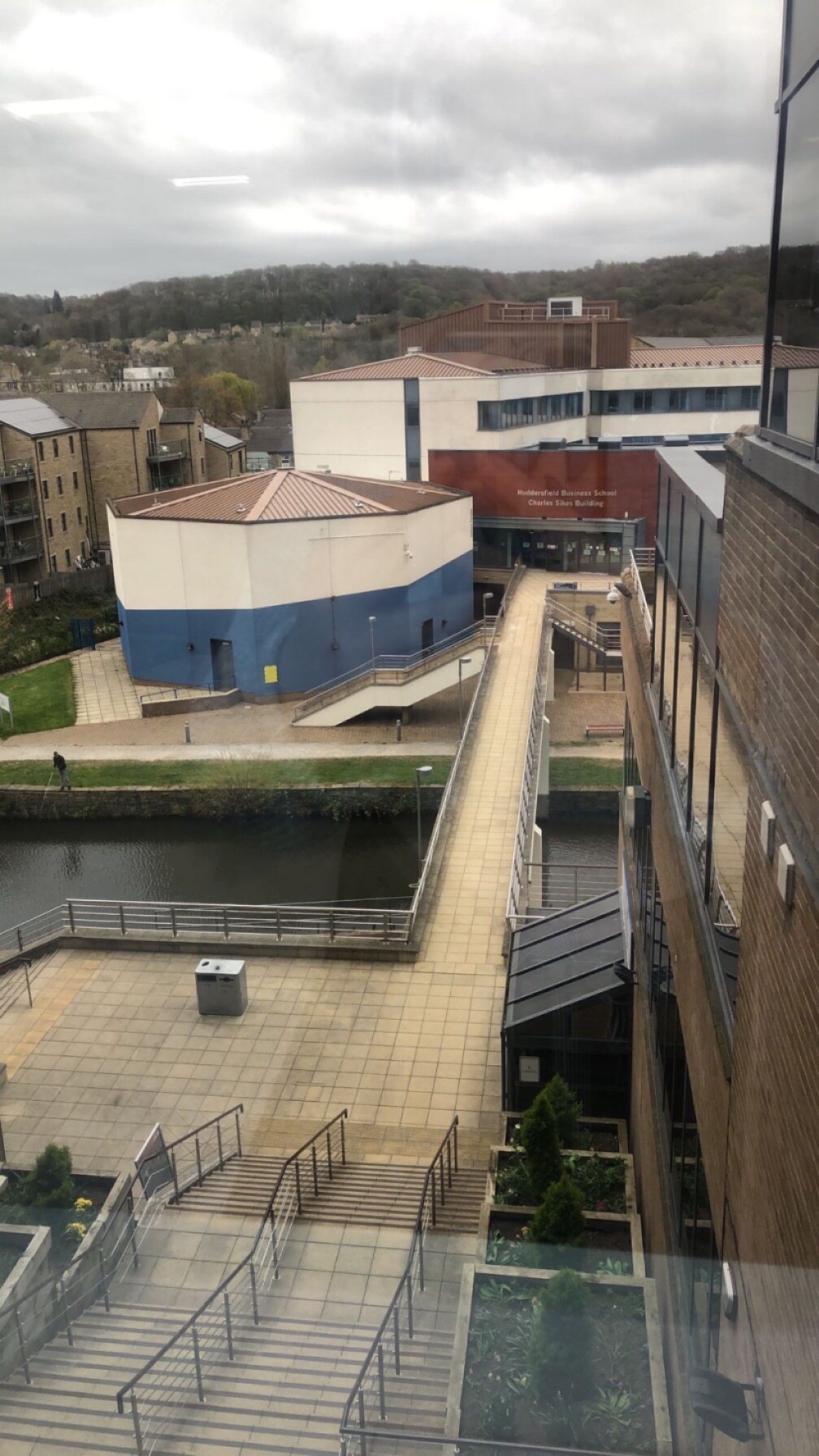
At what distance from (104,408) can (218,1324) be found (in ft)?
18.7

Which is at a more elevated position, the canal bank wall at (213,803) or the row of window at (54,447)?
the row of window at (54,447)

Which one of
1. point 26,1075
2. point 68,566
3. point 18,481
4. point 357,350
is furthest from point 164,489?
point 26,1075

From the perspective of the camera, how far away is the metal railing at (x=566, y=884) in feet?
21.1

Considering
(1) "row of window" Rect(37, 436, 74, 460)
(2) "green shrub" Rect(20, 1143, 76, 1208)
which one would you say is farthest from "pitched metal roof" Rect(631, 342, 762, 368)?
(2) "green shrub" Rect(20, 1143, 76, 1208)

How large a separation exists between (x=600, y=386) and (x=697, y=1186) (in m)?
8.93

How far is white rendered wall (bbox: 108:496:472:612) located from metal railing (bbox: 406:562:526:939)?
1301 mm

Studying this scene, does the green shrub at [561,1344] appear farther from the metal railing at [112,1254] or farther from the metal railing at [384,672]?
the metal railing at [384,672]

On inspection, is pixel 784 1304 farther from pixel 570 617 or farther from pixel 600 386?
pixel 570 617

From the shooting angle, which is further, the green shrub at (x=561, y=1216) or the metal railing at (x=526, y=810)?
the metal railing at (x=526, y=810)

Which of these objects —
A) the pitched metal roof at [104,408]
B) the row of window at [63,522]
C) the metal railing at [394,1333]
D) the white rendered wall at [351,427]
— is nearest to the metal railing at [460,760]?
the metal railing at [394,1333]

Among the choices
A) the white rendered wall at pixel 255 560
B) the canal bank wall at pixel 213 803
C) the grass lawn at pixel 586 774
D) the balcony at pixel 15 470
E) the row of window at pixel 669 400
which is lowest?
the grass lawn at pixel 586 774

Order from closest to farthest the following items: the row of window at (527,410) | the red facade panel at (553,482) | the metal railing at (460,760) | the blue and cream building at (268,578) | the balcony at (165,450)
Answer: the metal railing at (460,760), the balcony at (165,450), the blue and cream building at (268,578), the row of window at (527,410), the red facade panel at (553,482)

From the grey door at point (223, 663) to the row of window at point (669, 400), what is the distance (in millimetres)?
4229

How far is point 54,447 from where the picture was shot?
26.3 feet
